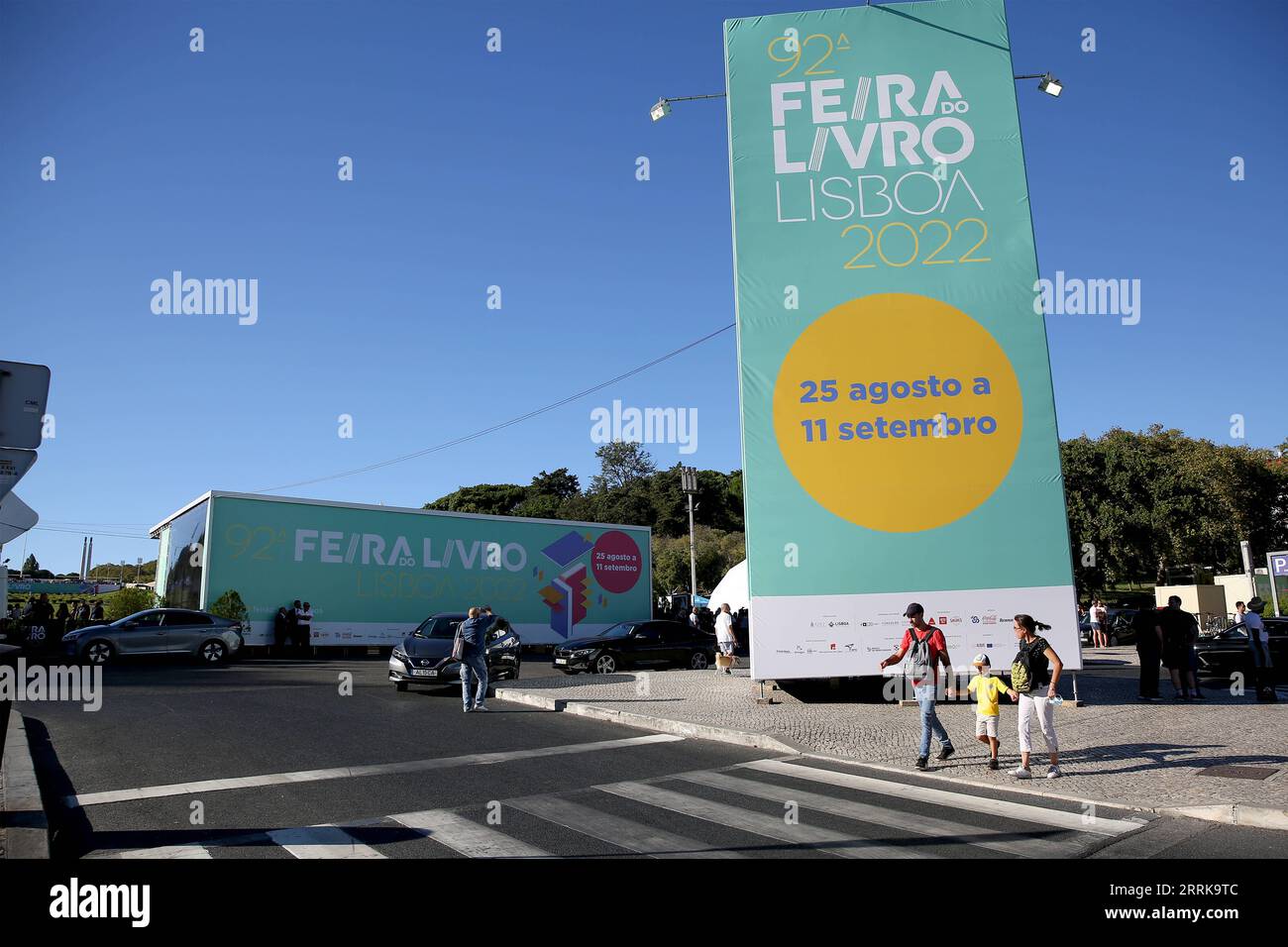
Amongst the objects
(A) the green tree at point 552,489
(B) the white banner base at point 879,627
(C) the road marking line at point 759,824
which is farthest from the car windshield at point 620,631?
(A) the green tree at point 552,489

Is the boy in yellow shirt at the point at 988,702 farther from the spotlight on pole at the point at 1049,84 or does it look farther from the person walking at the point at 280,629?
the person walking at the point at 280,629

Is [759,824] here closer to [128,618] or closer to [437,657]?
[437,657]

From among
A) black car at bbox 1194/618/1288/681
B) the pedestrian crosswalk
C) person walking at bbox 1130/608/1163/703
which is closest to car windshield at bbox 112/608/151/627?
the pedestrian crosswalk

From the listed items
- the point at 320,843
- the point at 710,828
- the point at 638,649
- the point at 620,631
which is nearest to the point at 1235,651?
the point at 638,649

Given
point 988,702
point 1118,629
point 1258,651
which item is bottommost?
point 1118,629

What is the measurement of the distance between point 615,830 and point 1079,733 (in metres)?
7.63

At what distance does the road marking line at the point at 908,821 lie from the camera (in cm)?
608

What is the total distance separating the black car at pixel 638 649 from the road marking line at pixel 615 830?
1358cm

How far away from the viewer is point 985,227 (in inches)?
618

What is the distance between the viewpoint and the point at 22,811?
6.49m

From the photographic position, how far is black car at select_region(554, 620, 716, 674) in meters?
21.1

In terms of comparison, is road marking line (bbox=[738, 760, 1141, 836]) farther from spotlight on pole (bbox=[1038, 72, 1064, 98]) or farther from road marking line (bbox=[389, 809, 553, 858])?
spotlight on pole (bbox=[1038, 72, 1064, 98])

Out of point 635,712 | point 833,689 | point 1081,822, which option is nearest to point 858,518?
point 833,689
